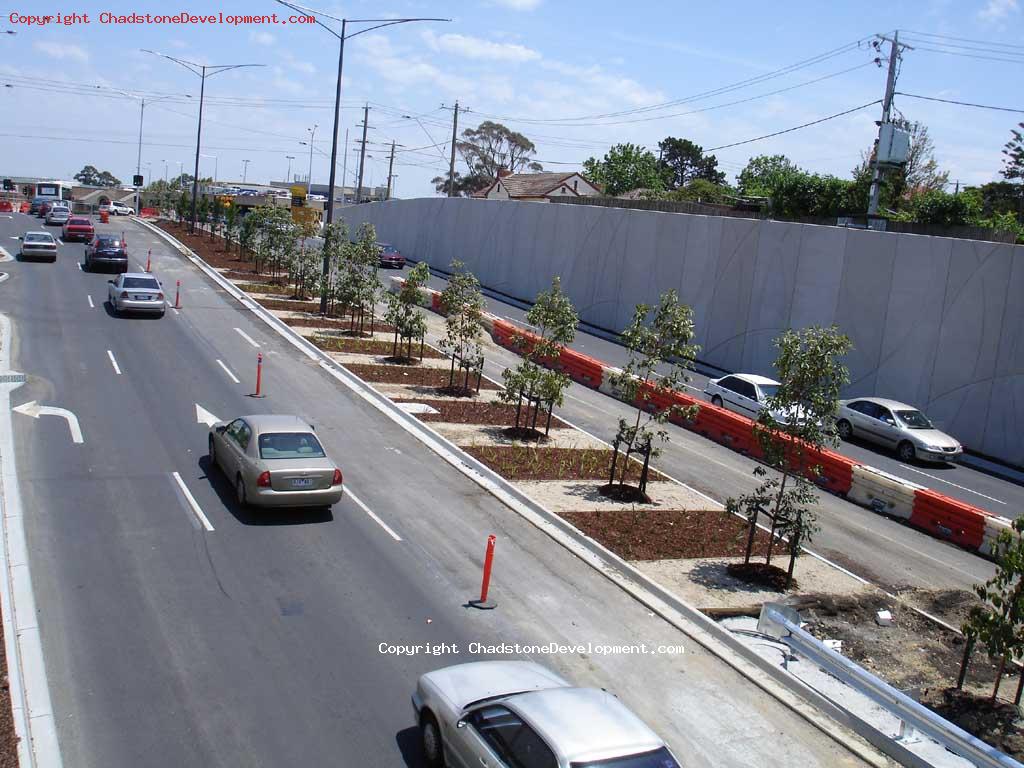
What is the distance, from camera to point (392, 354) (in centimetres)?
3053

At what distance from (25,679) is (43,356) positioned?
1692cm

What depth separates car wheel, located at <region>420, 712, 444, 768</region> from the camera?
26.9 ft

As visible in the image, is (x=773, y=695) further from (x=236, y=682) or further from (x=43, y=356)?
(x=43, y=356)

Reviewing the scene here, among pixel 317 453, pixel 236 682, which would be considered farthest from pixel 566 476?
pixel 236 682

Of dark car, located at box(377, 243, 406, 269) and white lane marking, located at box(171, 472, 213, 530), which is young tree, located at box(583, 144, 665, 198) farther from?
white lane marking, located at box(171, 472, 213, 530)

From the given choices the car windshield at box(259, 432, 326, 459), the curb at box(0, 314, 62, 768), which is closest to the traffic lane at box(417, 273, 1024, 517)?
the car windshield at box(259, 432, 326, 459)

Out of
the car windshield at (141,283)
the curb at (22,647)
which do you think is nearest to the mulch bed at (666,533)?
the curb at (22,647)

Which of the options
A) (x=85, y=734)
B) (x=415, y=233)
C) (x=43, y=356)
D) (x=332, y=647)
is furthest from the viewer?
(x=415, y=233)

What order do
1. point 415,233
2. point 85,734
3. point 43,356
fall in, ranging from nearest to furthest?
point 85,734, point 43,356, point 415,233

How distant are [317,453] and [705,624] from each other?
21.6ft

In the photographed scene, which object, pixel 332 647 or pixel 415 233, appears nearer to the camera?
pixel 332 647

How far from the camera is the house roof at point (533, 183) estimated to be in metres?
85.8

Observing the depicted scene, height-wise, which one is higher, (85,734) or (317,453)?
(317,453)

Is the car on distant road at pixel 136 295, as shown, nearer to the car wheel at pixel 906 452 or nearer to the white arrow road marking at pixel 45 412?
the white arrow road marking at pixel 45 412
